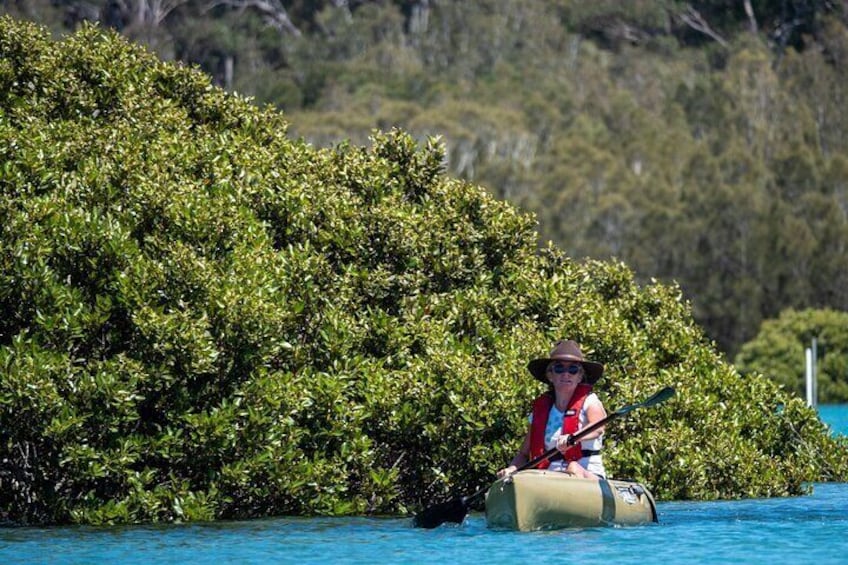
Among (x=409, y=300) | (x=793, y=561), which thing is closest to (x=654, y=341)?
(x=409, y=300)

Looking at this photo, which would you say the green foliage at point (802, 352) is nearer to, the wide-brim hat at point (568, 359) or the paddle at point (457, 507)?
the wide-brim hat at point (568, 359)

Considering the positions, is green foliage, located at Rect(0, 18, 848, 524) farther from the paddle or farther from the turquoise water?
the paddle

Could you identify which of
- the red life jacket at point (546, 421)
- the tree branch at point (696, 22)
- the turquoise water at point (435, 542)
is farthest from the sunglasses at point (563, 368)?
the tree branch at point (696, 22)

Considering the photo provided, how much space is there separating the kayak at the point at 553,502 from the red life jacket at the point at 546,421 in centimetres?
42

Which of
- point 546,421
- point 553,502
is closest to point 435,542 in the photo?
point 553,502

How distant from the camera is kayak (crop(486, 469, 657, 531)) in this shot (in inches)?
731

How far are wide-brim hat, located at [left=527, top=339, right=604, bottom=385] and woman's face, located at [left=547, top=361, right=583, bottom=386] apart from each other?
75 millimetres

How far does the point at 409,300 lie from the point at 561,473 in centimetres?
512

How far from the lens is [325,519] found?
70.4ft

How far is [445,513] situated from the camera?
19.9 meters

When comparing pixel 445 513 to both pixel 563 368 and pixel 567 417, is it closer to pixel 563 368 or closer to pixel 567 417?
pixel 567 417

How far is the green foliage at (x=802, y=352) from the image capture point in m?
65.7

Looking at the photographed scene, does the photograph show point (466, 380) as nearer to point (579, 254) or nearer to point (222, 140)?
point (222, 140)

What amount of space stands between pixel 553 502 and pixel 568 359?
1556 mm
